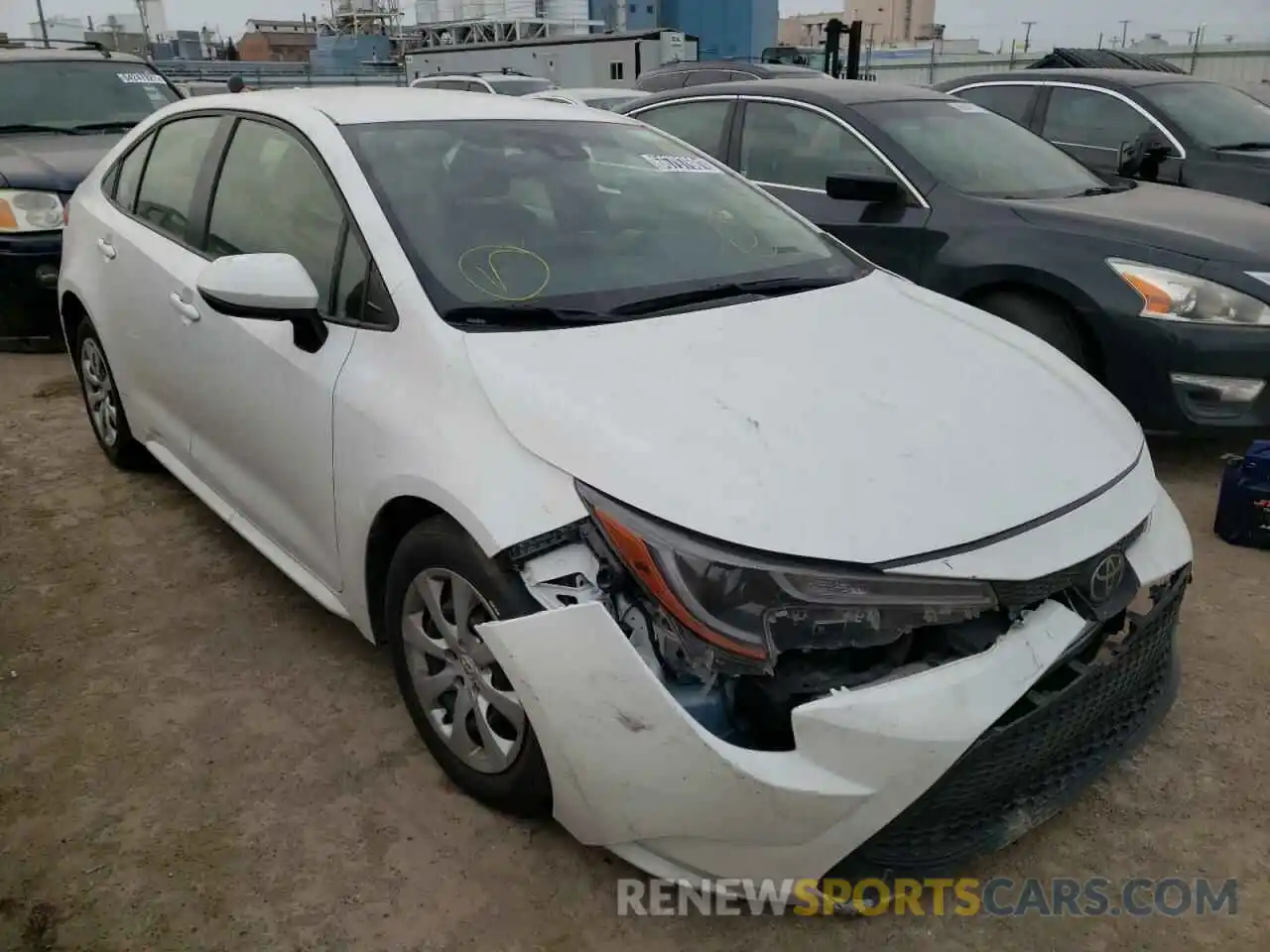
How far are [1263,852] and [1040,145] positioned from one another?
13.3 feet

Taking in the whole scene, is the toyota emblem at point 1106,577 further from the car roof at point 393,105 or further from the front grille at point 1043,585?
the car roof at point 393,105

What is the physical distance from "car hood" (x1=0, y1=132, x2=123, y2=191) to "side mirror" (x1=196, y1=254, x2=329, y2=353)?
4.12 meters

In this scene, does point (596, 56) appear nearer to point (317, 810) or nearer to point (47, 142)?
point (47, 142)

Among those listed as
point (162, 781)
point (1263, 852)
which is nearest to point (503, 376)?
point (162, 781)

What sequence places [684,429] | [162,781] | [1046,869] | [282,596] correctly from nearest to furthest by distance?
[684,429] < [1046,869] < [162,781] < [282,596]

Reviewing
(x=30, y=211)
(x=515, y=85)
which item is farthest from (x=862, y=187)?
(x=515, y=85)

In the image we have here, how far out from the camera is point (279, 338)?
2.79 meters

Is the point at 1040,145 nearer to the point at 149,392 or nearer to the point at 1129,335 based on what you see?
the point at 1129,335

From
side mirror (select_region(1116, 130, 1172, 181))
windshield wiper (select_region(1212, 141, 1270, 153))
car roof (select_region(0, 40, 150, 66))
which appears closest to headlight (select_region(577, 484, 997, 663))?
side mirror (select_region(1116, 130, 1172, 181))

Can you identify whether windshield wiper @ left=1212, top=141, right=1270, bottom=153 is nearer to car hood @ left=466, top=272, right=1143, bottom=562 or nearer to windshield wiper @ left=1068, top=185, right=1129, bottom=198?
windshield wiper @ left=1068, top=185, right=1129, bottom=198

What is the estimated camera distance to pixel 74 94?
281 inches

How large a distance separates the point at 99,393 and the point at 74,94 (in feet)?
12.9

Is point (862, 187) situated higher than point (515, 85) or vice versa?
point (515, 85)

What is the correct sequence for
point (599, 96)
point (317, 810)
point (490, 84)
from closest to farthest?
1. point (317, 810)
2. point (599, 96)
3. point (490, 84)
